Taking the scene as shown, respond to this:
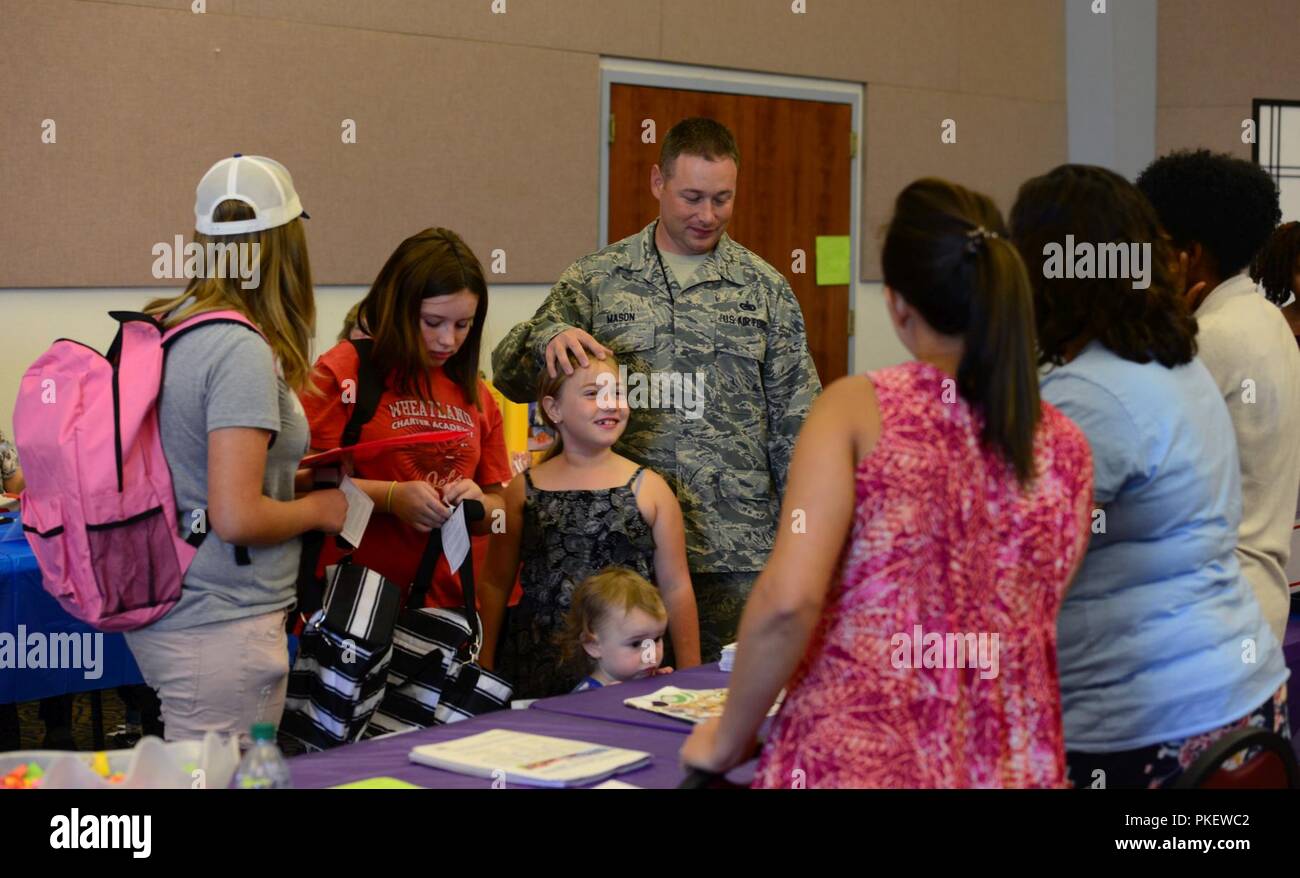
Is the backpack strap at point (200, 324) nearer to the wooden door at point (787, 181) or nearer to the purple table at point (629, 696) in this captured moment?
the purple table at point (629, 696)

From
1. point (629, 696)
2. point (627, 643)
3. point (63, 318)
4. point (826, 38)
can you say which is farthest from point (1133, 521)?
point (826, 38)

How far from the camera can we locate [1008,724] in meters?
1.55

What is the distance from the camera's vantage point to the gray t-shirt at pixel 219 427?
7.30 feet

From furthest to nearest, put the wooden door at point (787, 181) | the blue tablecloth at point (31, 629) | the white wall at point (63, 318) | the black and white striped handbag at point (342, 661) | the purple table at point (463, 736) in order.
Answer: the wooden door at point (787, 181)
the white wall at point (63, 318)
the blue tablecloth at point (31, 629)
the black and white striped handbag at point (342, 661)
the purple table at point (463, 736)

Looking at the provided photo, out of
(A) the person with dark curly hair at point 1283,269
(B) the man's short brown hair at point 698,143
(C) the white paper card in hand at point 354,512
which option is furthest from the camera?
(A) the person with dark curly hair at point 1283,269

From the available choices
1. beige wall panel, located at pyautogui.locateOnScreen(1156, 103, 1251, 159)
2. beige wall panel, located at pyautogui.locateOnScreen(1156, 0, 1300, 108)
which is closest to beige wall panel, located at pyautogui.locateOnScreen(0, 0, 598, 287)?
beige wall panel, located at pyautogui.locateOnScreen(1156, 103, 1251, 159)

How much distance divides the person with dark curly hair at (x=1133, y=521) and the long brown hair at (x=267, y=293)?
1.22 m

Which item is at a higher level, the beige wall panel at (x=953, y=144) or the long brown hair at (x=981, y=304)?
the beige wall panel at (x=953, y=144)

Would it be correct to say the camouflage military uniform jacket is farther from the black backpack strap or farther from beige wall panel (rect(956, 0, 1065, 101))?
beige wall panel (rect(956, 0, 1065, 101))

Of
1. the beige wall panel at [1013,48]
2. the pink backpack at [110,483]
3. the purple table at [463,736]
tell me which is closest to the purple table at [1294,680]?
the purple table at [463,736]

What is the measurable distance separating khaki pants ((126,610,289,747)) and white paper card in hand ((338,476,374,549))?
0.28 meters

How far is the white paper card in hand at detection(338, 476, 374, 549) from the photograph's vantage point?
2570 millimetres

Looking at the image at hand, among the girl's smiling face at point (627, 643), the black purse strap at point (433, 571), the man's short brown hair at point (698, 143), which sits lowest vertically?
the girl's smiling face at point (627, 643)

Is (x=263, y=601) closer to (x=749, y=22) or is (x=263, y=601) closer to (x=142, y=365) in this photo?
(x=142, y=365)
